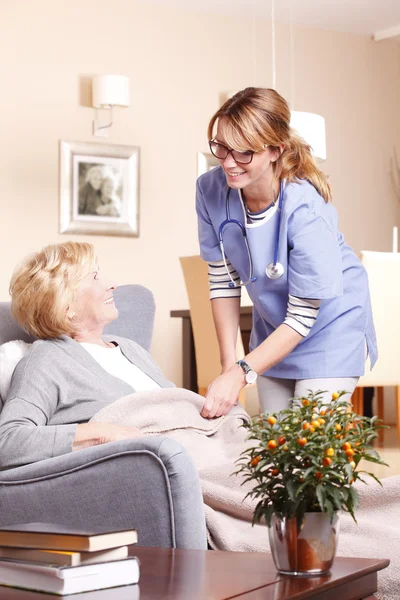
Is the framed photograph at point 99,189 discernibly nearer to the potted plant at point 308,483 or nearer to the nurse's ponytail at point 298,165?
the nurse's ponytail at point 298,165

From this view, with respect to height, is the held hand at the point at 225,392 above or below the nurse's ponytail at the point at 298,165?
below

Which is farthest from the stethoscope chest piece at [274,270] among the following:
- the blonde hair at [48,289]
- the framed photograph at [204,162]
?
the framed photograph at [204,162]

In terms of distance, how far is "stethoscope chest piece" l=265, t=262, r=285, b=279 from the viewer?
2.03 metres

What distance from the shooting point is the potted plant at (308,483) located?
1112mm

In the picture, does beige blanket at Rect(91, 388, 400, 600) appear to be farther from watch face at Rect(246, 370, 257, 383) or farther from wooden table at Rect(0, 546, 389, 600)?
wooden table at Rect(0, 546, 389, 600)

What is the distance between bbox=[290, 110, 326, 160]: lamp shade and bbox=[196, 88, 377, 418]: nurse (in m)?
2.66

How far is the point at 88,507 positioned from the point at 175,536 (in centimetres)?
18

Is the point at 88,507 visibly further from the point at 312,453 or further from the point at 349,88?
the point at 349,88

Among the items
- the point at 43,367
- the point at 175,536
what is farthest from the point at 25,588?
A: the point at 43,367

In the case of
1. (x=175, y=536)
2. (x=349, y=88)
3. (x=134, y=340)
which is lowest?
(x=175, y=536)

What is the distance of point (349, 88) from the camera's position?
6680mm

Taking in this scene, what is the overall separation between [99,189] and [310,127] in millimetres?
1628

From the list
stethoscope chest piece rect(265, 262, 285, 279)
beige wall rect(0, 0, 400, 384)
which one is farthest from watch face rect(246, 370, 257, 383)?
beige wall rect(0, 0, 400, 384)

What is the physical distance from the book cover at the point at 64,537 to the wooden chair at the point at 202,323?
3344 millimetres
